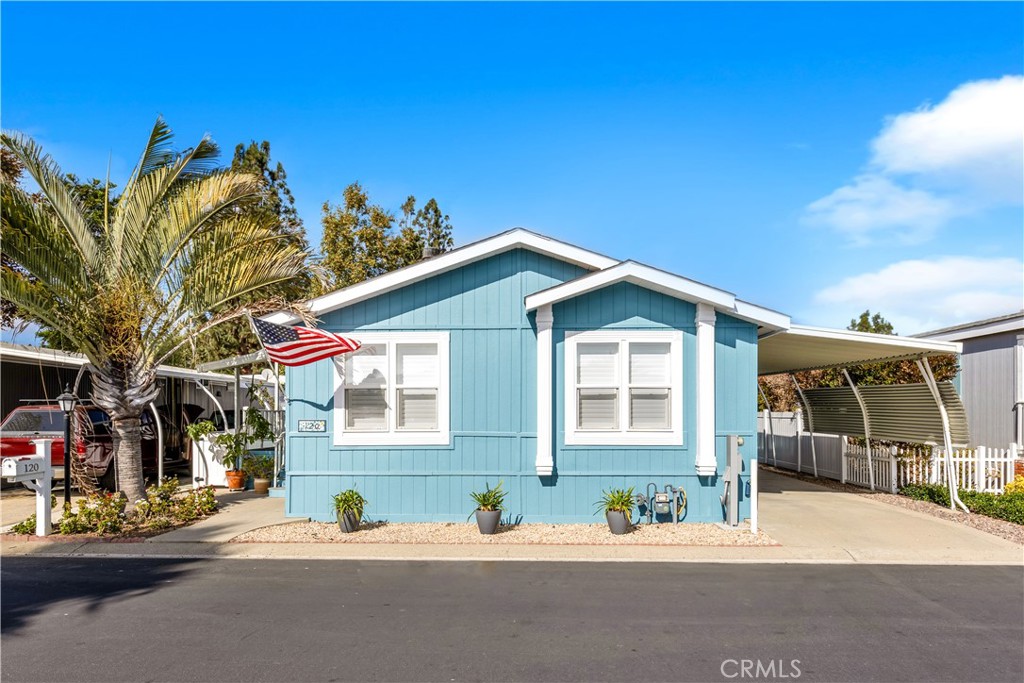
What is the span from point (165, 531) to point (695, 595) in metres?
7.46

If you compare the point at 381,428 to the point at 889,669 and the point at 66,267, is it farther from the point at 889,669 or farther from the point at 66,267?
the point at 889,669

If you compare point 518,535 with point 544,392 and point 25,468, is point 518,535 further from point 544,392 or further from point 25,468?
point 25,468

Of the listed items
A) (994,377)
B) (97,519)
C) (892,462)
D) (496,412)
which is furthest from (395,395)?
(994,377)

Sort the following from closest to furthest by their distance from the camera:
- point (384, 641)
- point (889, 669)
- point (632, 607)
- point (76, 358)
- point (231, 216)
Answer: point (889, 669) → point (384, 641) → point (632, 607) → point (231, 216) → point (76, 358)

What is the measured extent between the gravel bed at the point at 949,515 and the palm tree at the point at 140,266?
10435 millimetres

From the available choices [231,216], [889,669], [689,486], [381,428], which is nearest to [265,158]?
[231,216]

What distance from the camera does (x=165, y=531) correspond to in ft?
33.8

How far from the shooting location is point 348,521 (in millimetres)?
10047

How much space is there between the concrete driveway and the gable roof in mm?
3048

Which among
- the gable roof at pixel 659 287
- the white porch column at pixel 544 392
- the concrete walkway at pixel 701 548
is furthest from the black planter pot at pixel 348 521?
the gable roof at pixel 659 287

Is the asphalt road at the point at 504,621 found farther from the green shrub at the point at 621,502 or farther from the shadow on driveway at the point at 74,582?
the green shrub at the point at 621,502

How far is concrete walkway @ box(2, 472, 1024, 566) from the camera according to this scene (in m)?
8.84

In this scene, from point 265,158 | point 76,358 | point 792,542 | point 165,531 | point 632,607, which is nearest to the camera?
point 632,607

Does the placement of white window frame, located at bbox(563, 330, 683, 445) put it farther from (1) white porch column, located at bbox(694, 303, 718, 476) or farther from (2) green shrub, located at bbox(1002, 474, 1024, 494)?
(2) green shrub, located at bbox(1002, 474, 1024, 494)
